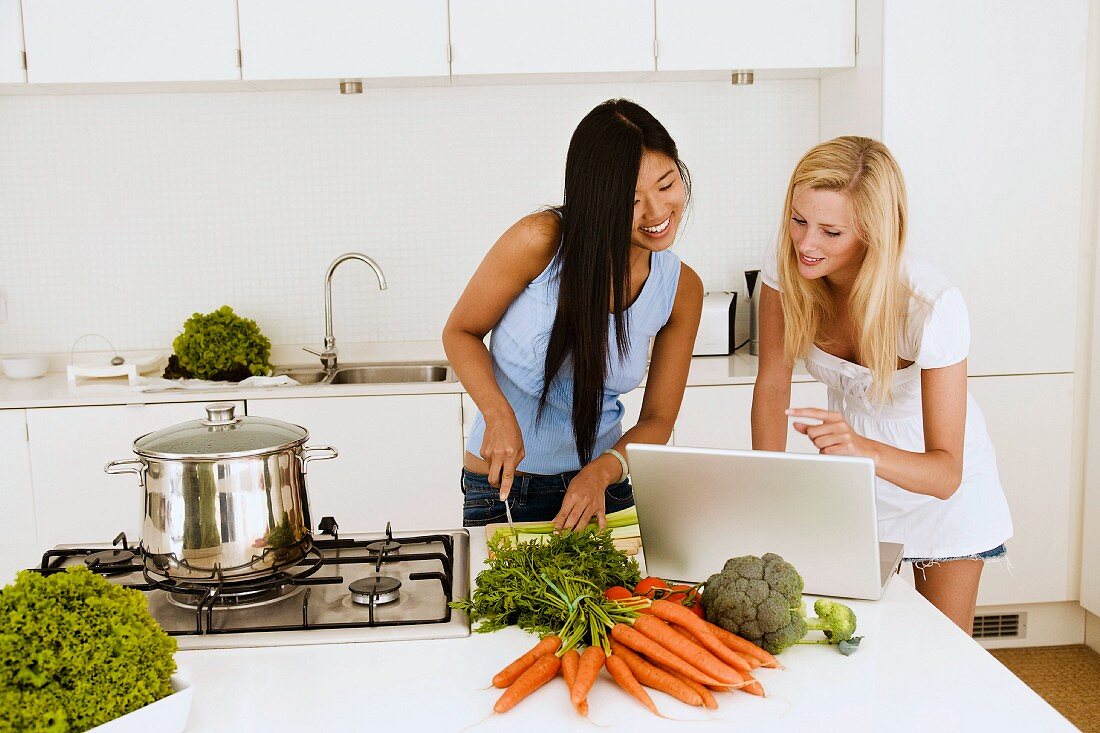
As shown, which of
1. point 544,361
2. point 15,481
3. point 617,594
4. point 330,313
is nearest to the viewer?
point 617,594

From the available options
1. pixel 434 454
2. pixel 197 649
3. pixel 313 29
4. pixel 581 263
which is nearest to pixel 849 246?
pixel 581 263

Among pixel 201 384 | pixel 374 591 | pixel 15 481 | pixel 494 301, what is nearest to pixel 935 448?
pixel 494 301

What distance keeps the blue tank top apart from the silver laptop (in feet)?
1.71

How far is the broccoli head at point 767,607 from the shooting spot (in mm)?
1260

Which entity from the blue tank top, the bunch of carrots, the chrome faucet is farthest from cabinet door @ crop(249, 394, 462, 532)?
the bunch of carrots

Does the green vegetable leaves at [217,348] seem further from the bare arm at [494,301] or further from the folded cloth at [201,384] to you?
the bare arm at [494,301]

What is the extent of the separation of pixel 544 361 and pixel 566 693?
866mm

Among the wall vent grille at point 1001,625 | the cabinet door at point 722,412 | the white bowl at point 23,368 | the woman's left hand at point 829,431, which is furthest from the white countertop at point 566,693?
the white bowl at point 23,368

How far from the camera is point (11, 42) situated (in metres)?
3.13

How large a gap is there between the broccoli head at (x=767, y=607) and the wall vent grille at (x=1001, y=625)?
232 cm

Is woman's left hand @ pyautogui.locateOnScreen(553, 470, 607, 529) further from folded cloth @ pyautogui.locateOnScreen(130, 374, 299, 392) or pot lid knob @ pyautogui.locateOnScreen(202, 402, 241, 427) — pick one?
folded cloth @ pyautogui.locateOnScreen(130, 374, 299, 392)

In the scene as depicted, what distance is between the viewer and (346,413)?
311 cm

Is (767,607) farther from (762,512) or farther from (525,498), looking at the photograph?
(525,498)

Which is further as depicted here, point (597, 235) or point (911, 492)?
point (911, 492)
